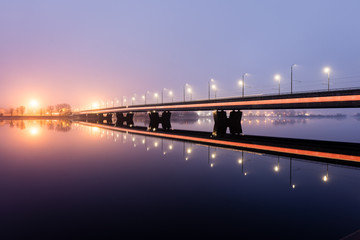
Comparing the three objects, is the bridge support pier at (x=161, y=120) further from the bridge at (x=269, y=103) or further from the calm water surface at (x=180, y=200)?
the calm water surface at (x=180, y=200)

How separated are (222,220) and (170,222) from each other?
2135 millimetres

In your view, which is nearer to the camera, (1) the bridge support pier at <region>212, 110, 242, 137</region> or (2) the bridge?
(2) the bridge

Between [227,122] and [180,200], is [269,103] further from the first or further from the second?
[180,200]

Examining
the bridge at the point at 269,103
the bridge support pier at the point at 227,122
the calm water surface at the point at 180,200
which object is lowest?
the calm water surface at the point at 180,200

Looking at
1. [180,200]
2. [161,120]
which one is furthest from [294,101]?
[161,120]

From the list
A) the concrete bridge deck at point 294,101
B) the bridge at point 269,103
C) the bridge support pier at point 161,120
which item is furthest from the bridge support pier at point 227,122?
the bridge support pier at point 161,120

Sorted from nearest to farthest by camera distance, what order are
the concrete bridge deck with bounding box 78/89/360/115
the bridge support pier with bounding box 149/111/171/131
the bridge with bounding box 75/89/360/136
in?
1. the concrete bridge deck with bounding box 78/89/360/115
2. the bridge with bounding box 75/89/360/136
3. the bridge support pier with bounding box 149/111/171/131

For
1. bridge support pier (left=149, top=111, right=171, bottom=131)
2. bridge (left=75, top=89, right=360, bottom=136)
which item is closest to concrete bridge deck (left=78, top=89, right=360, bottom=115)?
bridge (left=75, top=89, right=360, bottom=136)

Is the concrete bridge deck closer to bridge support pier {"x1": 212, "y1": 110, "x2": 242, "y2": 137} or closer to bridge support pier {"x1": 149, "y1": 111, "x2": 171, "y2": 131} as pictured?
bridge support pier {"x1": 212, "y1": 110, "x2": 242, "y2": 137}

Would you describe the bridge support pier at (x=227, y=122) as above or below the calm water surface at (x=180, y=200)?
above

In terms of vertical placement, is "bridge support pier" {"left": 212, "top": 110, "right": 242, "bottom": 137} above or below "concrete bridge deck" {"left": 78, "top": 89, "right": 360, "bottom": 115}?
below

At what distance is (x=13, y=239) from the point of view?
28.1 feet

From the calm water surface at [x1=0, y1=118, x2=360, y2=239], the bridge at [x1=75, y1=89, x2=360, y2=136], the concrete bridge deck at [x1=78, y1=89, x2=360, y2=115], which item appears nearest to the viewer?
the calm water surface at [x1=0, y1=118, x2=360, y2=239]

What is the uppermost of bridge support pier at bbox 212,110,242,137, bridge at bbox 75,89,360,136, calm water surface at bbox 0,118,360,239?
bridge at bbox 75,89,360,136
